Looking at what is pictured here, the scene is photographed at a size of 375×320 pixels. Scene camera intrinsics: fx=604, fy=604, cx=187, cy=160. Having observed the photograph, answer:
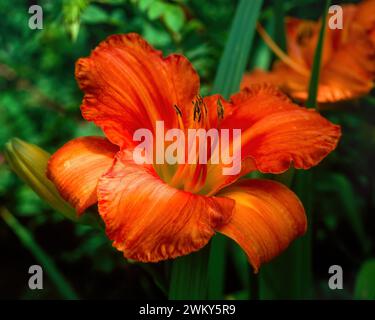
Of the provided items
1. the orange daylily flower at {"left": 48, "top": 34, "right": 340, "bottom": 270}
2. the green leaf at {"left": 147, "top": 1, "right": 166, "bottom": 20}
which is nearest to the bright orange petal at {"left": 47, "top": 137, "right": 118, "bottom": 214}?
the orange daylily flower at {"left": 48, "top": 34, "right": 340, "bottom": 270}

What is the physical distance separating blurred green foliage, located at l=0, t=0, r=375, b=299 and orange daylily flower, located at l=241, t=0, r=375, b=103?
0.51 feet

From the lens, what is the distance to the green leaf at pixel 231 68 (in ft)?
2.35

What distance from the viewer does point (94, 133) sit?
107 cm

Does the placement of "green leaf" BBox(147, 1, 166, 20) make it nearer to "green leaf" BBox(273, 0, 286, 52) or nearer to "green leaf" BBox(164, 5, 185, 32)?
"green leaf" BBox(164, 5, 185, 32)

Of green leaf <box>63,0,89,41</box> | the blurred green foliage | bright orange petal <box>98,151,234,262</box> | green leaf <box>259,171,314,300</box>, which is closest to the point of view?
bright orange petal <box>98,151,234,262</box>

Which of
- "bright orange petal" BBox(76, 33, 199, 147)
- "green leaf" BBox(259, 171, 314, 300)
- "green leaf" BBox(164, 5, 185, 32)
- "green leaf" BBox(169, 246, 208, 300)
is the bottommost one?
"green leaf" BBox(259, 171, 314, 300)

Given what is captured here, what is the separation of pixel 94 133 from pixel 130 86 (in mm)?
486

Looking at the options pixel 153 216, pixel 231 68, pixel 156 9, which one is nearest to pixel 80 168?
pixel 153 216

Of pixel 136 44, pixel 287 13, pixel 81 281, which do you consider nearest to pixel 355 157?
pixel 287 13

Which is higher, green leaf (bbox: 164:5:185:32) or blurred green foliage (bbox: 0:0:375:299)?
green leaf (bbox: 164:5:185:32)

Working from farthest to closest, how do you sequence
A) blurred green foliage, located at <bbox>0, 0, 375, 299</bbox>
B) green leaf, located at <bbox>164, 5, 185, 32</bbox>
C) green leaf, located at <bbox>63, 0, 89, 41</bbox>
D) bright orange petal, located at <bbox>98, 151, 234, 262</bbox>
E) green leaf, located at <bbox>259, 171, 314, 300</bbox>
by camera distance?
blurred green foliage, located at <bbox>0, 0, 375, 299</bbox> → green leaf, located at <bbox>164, 5, 185, 32</bbox> → green leaf, located at <bbox>63, 0, 89, 41</bbox> → green leaf, located at <bbox>259, 171, 314, 300</bbox> → bright orange petal, located at <bbox>98, 151, 234, 262</bbox>

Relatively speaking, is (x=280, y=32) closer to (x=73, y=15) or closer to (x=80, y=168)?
(x=73, y=15)

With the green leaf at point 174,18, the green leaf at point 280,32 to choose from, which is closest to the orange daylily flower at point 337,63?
the green leaf at point 280,32

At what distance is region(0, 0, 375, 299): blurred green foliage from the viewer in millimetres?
1089
